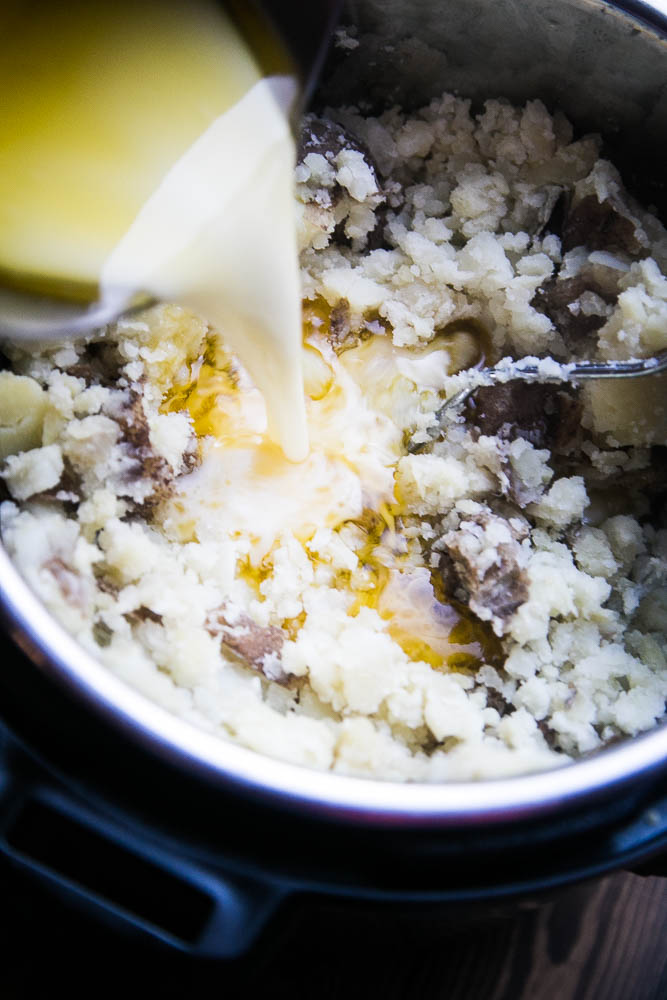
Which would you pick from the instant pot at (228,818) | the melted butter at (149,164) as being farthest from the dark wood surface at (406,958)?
the melted butter at (149,164)

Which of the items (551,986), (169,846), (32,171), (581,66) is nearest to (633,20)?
(581,66)

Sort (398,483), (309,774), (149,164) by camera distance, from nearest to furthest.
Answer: (309,774)
(149,164)
(398,483)

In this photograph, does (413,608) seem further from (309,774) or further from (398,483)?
(309,774)

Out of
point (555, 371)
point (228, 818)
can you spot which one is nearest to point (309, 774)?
point (228, 818)

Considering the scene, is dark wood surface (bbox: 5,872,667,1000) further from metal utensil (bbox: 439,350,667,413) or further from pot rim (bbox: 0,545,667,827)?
metal utensil (bbox: 439,350,667,413)

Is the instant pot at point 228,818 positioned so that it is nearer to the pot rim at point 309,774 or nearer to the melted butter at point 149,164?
the pot rim at point 309,774

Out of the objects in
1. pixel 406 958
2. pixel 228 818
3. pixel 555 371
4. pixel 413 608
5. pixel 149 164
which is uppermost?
pixel 149 164

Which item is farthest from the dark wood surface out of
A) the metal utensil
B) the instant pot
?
the metal utensil

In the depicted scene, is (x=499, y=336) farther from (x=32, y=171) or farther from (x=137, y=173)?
(x=32, y=171)
